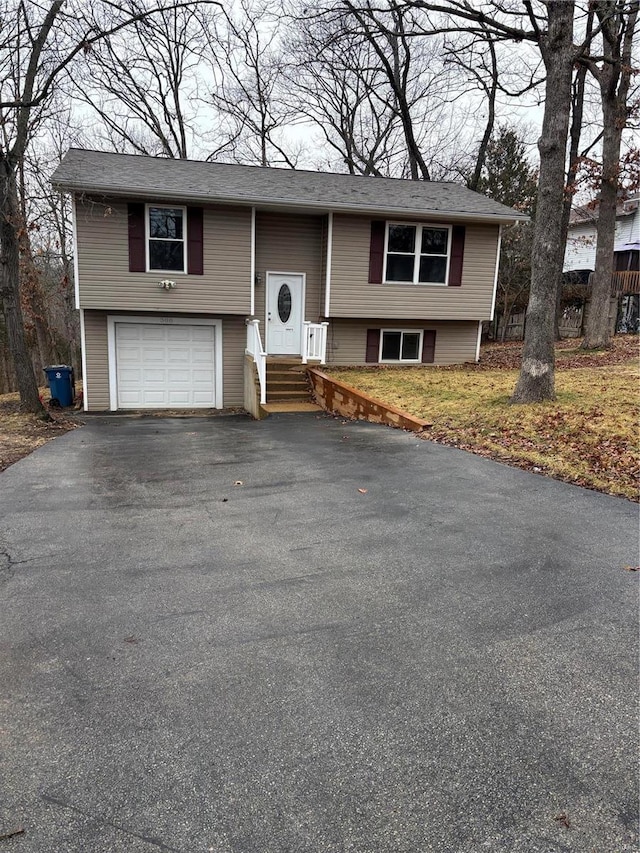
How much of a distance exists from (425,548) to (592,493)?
2.26 metres

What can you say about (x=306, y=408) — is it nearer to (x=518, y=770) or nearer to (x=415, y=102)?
(x=518, y=770)

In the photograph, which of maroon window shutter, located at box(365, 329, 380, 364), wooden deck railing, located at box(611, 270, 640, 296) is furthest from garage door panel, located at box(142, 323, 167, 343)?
wooden deck railing, located at box(611, 270, 640, 296)

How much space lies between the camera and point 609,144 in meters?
15.6

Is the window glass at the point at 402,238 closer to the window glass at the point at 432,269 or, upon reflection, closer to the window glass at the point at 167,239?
the window glass at the point at 432,269

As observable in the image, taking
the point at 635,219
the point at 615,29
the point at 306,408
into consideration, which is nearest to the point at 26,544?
the point at 306,408

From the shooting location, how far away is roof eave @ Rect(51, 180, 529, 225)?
12.2 metres

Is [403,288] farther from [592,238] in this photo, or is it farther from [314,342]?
[592,238]

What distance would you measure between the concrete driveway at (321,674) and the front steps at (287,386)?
23.2 feet

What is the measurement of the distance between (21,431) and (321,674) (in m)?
9.20

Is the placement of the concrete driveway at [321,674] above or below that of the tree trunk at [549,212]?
below

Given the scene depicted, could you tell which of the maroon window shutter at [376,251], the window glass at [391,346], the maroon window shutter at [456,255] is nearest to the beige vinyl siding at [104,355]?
the maroon window shutter at [376,251]

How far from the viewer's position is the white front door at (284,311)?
1474cm

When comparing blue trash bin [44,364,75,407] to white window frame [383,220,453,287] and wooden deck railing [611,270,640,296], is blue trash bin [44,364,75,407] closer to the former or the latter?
white window frame [383,220,453,287]

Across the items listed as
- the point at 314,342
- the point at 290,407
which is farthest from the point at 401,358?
the point at 290,407
